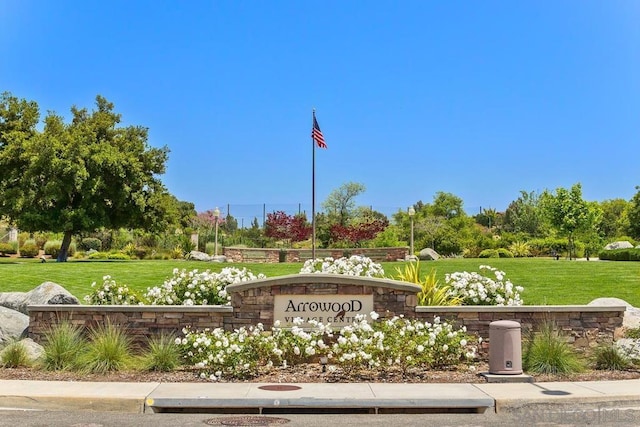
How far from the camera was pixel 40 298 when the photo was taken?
13.6 m

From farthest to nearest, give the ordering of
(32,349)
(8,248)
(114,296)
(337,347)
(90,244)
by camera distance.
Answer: (90,244), (8,248), (114,296), (32,349), (337,347)

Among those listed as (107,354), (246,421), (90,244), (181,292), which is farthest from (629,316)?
(90,244)

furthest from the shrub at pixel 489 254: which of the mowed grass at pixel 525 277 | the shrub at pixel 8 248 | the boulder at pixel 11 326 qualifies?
the shrub at pixel 8 248

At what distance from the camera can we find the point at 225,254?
33688mm

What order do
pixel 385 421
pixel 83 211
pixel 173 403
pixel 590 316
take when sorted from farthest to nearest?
pixel 83 211 < pixel 590 316 < pixel 173 403 < pixel 385 421

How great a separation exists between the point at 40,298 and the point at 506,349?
9.01 m

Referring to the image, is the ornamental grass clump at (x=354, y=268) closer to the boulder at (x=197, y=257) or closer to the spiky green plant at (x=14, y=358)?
the spiky green plant at (x=14, y=358)

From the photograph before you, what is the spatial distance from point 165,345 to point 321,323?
258cm

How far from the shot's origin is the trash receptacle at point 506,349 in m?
10.1

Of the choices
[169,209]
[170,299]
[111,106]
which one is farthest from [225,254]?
[170,299]

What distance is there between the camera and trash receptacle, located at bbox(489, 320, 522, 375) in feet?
33.1

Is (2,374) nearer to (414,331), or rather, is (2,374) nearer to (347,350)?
(347,350)

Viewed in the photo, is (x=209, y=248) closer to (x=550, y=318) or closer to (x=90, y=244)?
(x=90, y=244)

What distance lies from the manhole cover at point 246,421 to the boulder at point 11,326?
5793 mm
